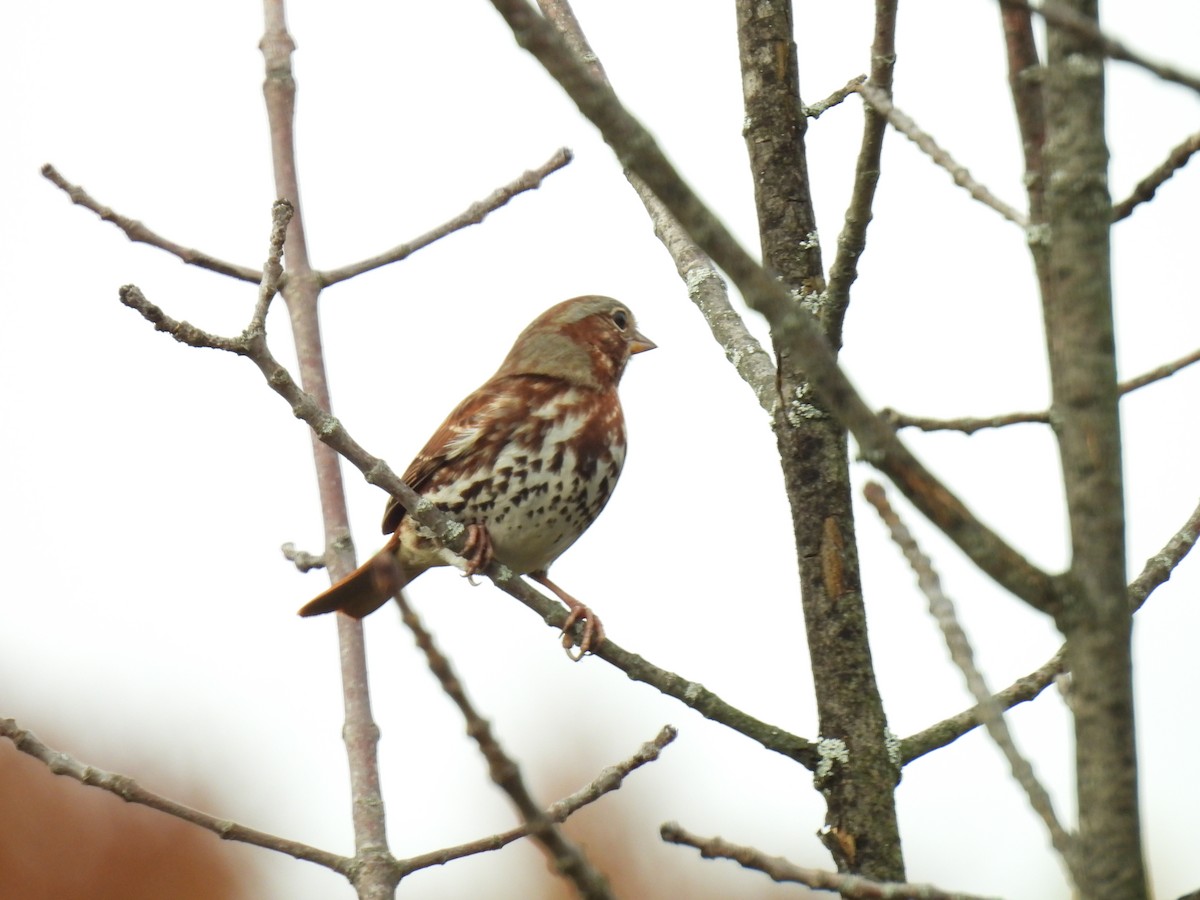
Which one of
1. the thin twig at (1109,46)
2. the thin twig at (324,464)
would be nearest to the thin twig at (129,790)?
the thin twig at (324,464)

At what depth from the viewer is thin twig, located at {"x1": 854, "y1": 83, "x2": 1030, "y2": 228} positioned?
195 cm

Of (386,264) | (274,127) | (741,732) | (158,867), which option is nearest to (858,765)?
(741,732)

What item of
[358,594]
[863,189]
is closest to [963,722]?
[863,189]

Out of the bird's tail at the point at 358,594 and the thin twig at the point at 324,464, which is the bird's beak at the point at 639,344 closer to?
the bird's tail at the point at 358,594

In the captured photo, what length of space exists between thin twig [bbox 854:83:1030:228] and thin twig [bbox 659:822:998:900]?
0.81 meters

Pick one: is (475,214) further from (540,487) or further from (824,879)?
(824,879)

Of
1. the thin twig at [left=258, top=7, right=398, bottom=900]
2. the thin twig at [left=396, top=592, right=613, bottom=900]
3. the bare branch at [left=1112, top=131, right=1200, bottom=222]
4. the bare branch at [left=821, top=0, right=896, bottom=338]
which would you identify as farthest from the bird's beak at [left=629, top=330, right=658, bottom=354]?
the thin twig at [left=396, top=592, right=613, bottom=900]

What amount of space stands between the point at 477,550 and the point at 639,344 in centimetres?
166

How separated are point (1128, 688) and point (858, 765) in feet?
3.44

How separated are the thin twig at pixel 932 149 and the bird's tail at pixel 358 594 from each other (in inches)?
45.8

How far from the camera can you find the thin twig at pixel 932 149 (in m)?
1.95

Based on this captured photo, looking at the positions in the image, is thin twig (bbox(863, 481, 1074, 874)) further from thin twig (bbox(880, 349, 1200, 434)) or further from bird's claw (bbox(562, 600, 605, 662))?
bird's claw (bbox(562, 600, 605, 662))

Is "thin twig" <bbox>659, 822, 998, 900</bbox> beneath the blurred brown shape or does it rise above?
beneath

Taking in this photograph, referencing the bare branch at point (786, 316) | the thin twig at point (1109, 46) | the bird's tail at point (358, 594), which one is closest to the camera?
the thin twig at point (1109, 46)
